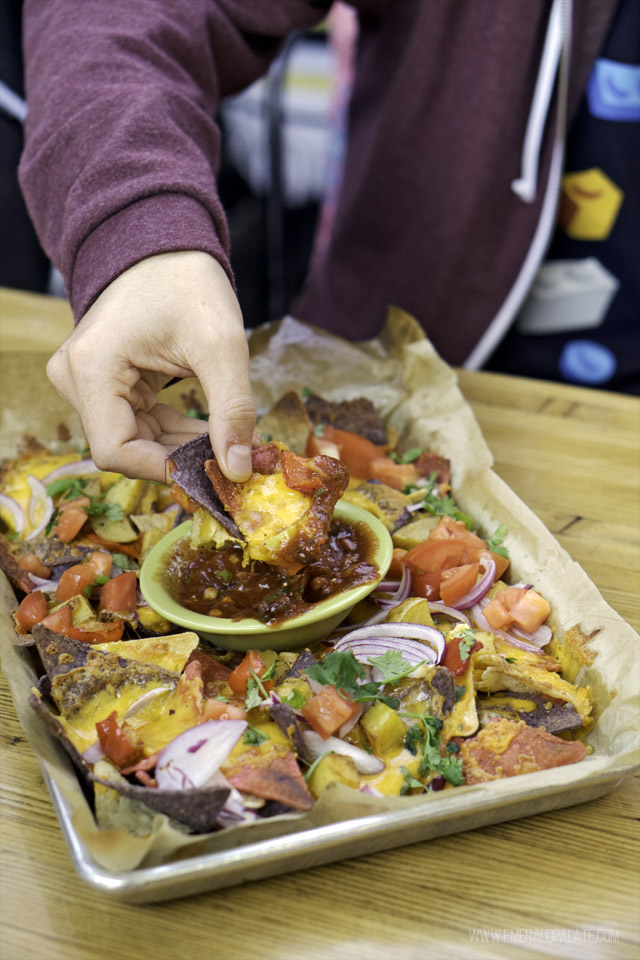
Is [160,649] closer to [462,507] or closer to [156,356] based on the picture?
[156,356]

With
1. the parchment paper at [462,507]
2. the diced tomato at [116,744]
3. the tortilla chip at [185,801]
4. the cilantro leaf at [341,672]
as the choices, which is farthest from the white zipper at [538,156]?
the tortilla chip at [185,801]

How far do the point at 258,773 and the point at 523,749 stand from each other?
0.48 meters

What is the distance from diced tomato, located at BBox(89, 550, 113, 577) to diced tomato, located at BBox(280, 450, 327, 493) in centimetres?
57

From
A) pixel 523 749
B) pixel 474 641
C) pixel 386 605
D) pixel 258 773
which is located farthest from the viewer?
pixel 386 605

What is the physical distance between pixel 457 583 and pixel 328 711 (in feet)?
1.67

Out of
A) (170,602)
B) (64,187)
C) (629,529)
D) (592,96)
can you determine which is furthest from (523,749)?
(592,96)

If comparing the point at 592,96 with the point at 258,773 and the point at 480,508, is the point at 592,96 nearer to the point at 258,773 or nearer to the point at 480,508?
the point at 480,508

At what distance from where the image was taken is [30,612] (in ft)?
6.47

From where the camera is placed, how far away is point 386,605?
80.5 inches

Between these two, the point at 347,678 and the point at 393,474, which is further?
the point at 393,474

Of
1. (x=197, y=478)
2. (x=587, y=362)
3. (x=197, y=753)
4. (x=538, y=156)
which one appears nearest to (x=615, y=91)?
(x=538, y=156)

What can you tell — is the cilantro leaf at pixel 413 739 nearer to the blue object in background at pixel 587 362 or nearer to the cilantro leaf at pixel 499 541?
the cilantro leaf at pixel 499 541

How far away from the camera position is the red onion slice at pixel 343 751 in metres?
1.58

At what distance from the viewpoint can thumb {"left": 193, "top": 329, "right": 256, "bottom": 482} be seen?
1.76 metres
